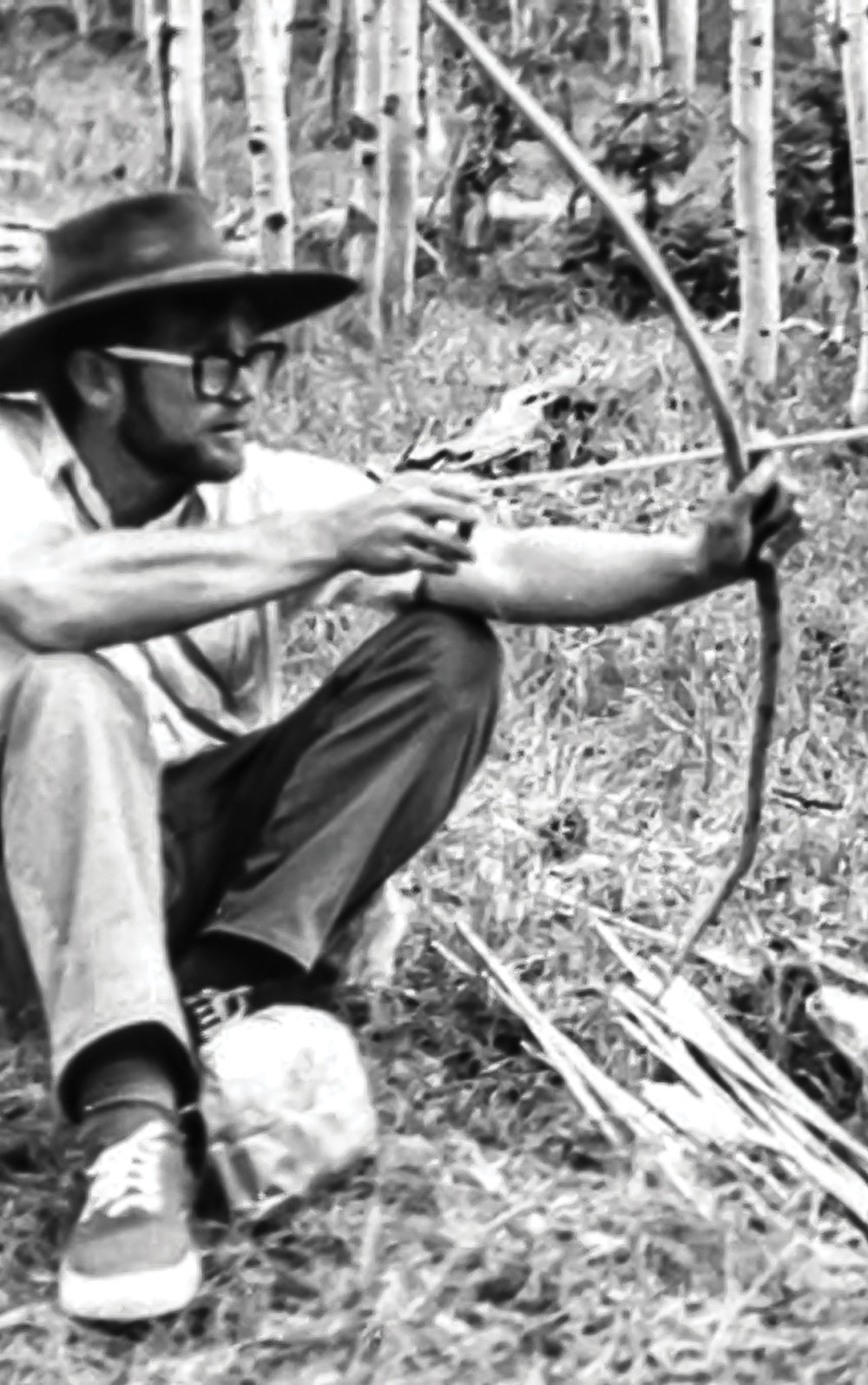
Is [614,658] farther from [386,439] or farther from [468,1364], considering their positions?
[468,1364]

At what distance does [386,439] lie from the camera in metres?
8.09

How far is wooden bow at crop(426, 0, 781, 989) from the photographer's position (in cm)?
366

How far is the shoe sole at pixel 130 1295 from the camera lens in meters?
3.74

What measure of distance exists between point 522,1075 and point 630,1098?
0.22 m

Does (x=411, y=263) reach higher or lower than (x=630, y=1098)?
higher

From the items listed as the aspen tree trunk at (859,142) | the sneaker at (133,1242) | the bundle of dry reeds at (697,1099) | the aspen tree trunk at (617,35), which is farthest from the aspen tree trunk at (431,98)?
the sneaker at (133,1242)

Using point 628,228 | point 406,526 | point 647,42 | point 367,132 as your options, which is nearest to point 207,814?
point 406,526

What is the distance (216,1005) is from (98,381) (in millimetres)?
947

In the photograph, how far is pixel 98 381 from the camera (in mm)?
4297

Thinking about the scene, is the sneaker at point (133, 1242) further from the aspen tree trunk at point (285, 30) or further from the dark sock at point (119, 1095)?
the aspen tree trunk at point (285, 30)

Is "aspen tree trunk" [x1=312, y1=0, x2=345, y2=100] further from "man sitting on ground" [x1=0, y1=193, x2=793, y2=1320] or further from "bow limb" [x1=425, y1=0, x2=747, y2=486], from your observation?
"bow limb" [x1=425, y1=0, x2=747, y2=486]

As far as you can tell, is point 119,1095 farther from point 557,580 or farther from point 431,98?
point 431,98

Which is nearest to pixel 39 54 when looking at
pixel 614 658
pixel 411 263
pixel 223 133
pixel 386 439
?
pixel 223 133

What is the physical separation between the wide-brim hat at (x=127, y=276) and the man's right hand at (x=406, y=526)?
393mm
